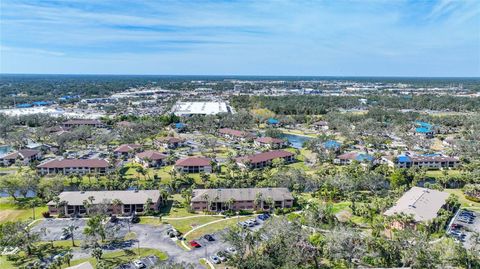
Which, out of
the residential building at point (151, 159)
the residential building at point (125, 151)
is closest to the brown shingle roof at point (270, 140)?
the residential building at point (151, 159)

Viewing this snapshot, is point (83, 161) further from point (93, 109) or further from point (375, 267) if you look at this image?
point (93, 109)

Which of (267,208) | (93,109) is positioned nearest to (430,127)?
(267,208)

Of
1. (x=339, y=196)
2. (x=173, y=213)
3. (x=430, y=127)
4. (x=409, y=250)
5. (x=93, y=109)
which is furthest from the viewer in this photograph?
(x=93, y=109)

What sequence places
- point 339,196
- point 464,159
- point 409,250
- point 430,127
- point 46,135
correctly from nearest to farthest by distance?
point 409,250, point 339,196, point 464,159, point 46,135, point 430,127

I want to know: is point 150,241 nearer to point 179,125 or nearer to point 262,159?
point 262,159

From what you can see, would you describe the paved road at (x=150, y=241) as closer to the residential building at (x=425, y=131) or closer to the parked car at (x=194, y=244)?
the parked car at (x=194, y=244)

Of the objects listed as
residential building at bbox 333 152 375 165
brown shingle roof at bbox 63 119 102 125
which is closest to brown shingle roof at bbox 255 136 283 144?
residential building at bbox 333 152 375 165
